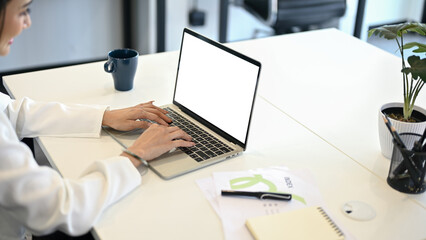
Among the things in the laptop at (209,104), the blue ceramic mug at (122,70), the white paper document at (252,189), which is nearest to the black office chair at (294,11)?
the blue ceramic mug at (122,70)

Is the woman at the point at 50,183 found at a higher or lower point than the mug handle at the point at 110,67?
lower

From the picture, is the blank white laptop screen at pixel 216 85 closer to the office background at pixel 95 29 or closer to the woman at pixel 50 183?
the woman at pixel 50 183

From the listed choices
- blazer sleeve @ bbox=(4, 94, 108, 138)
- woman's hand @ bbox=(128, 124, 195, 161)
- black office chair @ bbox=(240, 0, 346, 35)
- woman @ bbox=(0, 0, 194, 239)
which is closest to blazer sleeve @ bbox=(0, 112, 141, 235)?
woman @ bbox=(0, 0, 194, 239)

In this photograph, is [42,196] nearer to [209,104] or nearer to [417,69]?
[209,104]

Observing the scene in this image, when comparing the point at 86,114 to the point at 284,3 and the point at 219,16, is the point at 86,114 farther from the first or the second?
the point at 219,16

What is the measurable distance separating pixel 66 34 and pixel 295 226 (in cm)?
263

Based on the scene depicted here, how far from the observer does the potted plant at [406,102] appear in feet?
4.00

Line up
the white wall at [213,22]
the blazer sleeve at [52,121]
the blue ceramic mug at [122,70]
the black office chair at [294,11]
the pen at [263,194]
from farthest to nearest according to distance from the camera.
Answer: the white wall at [213,22], the black office chair at [294,11], the blue ceramic mug at [122,70], the blazer sleeve at [52,121], the pen at [263,194]

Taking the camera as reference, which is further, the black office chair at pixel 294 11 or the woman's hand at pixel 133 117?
the black office chair at pixel 294 11

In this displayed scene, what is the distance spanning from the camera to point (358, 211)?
109cm

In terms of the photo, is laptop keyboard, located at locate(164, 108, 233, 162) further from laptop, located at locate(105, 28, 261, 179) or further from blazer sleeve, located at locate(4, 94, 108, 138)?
blazer sleeve, located at locate(4, 94, 108, 138)

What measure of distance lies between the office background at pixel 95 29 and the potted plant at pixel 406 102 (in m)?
2.11

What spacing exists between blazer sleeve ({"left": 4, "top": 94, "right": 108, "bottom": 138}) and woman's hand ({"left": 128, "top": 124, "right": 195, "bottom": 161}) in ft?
0.53

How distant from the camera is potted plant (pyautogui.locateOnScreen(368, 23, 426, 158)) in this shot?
1.22 meters
